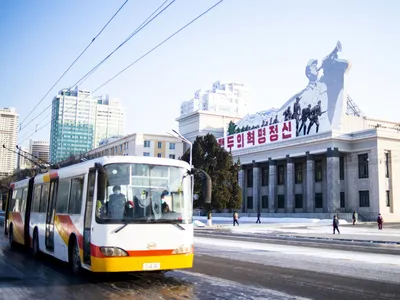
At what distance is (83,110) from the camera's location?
9100 centimetres

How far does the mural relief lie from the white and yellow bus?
51.3 metres

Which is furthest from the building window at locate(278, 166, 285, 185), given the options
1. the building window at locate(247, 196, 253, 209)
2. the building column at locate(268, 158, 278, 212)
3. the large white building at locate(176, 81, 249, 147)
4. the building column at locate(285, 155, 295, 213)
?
the large white building at locate(176, 81, 249, 147)

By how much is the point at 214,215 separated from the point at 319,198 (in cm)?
2027

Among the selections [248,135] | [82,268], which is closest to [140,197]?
[82,268]

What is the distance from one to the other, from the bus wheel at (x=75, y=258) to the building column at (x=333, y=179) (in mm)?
49796

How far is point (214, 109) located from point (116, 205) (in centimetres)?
15467

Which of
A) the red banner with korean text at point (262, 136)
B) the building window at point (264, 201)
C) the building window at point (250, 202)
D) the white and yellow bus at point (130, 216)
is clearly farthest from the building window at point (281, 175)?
the white and yellow bus at point (130, 216)

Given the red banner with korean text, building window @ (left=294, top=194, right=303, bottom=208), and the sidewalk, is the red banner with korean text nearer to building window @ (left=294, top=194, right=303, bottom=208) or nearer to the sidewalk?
building window @ (left=294, top=194, right=303, bottom=208)

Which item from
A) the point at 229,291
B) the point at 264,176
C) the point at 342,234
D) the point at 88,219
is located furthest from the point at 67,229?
the point at 264,176

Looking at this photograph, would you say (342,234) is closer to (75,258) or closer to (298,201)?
(75,258)

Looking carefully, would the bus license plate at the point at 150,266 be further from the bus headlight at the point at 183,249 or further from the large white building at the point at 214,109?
the large white building at the point at 214,109

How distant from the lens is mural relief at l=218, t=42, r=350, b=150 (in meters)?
58.0

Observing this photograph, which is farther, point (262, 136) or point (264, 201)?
point (264, 201)

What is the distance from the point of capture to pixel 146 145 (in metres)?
109
